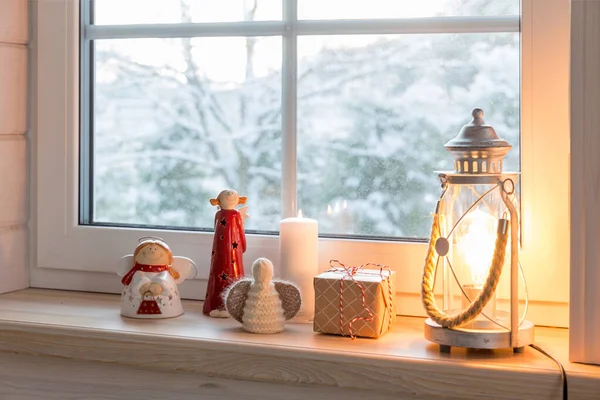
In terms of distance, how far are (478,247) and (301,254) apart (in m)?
0.28

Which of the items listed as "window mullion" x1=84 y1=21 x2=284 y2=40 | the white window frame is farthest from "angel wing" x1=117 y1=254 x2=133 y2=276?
"window mullion" x1=84 y1=21 x2=284 y2=40

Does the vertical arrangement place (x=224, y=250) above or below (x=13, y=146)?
below

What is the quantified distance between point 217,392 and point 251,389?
53 mm

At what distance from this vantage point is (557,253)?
4.14ft

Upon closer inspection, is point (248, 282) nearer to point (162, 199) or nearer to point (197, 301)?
point (197, 301)

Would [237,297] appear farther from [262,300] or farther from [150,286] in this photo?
[150,286]

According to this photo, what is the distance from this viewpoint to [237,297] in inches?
48.7

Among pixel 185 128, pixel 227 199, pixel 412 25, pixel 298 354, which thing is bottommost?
pixel 298 354

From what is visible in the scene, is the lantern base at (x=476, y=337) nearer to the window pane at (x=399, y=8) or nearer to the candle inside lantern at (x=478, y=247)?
the candle inside lantern at (x=478, y=247)

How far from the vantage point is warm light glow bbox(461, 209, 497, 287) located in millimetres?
1164

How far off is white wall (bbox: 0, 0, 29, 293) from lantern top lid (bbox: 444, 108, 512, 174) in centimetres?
82

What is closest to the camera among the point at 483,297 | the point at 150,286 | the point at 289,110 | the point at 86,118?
the point at 483,297

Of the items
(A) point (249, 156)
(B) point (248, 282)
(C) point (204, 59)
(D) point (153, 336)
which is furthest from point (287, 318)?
(C) point (204, 59)

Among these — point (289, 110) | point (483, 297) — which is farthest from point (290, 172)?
point (483, 297)
